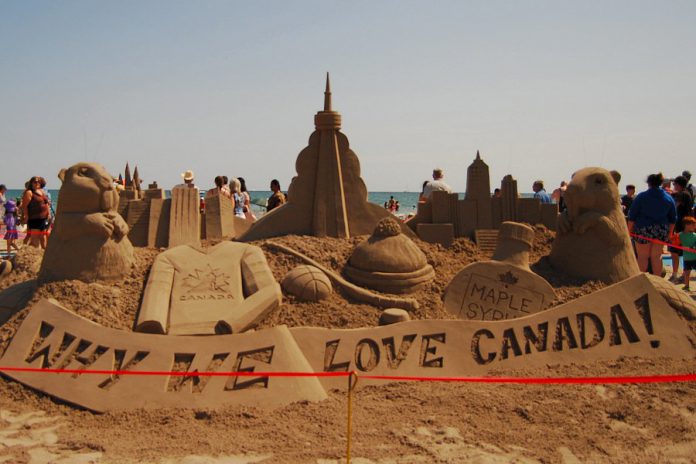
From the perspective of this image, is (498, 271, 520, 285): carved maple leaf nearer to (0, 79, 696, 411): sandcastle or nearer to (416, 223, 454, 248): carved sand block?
(0, 79, 696, 411): sandcastle

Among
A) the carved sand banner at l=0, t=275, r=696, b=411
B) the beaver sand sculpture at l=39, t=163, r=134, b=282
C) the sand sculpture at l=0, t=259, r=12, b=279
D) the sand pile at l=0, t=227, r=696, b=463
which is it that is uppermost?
the beaver sand sculpture at l=39, t=163, r=134, b=282

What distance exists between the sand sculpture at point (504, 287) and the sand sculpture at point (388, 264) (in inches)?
13.8

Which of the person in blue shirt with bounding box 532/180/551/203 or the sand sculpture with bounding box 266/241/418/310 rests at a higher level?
the person in blue shirt with bounding box 532/180/551/203

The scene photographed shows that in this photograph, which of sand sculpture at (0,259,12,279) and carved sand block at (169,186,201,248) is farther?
carved sand block at (169,186,201,248)

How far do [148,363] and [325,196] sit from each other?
9.38ft

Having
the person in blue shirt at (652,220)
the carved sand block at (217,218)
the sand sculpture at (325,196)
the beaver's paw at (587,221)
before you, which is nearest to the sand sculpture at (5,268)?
the carved sand block at (217,218)

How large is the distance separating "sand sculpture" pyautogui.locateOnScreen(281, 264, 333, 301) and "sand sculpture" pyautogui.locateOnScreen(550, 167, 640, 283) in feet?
7.97

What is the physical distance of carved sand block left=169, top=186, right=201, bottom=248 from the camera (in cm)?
673

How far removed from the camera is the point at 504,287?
5855 millimetres

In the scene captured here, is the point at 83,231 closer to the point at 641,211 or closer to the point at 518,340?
the point at 518,340

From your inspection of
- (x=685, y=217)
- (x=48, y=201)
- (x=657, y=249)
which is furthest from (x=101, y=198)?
(x=685, y=217)

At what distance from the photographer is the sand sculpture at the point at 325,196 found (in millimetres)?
6840

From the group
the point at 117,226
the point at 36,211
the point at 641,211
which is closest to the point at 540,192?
the point at 641,211

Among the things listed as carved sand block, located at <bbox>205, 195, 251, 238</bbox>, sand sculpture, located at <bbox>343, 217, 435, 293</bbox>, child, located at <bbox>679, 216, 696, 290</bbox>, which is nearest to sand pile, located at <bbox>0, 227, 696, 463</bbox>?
sand sculpture, located at <bbox>343, 217, 435, 293</bbox>
